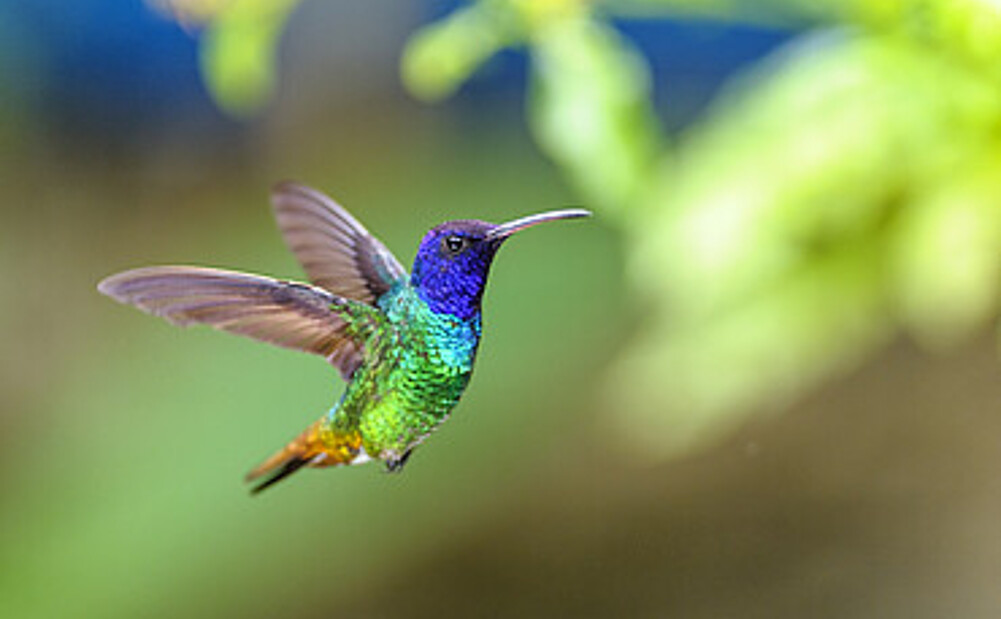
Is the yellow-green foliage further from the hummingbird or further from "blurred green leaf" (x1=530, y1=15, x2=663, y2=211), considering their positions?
the hummingbird

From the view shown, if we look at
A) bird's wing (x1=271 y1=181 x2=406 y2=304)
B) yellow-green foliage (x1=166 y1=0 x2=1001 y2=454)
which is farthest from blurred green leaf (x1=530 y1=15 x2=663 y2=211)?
bird's wing (x1=271 y1=181 x2=406 y2=304)

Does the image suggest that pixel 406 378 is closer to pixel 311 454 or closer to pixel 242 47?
pixel 311 454

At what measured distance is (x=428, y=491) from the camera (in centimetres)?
184

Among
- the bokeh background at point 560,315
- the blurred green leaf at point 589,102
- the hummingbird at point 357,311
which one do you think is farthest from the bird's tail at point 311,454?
the blurred green leaf at point 589,102

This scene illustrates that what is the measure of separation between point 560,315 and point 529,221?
1.46 meters

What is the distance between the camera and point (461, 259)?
21cm

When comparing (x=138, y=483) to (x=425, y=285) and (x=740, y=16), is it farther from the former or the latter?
(x=425, y=285)

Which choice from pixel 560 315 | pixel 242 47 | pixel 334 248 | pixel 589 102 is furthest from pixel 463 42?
pixel 560 315

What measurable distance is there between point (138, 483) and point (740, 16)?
85cm

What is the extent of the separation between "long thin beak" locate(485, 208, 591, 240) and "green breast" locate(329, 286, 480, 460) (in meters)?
0.01

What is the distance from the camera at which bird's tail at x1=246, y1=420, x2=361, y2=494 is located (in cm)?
23

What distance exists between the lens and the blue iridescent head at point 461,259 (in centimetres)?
20

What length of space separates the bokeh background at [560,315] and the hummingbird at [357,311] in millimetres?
106

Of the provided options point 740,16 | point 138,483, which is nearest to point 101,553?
point 138,483
